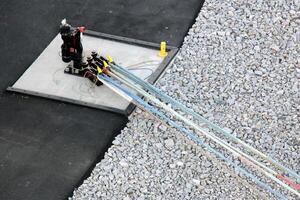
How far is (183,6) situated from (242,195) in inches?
193

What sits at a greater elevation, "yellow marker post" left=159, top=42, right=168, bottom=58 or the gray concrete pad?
"yellow marker post" left=159, top=42, right=168, bottom=58

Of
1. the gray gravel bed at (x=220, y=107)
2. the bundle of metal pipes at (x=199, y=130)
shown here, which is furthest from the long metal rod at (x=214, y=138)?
the gray gravel bed at (x=220, y=107)

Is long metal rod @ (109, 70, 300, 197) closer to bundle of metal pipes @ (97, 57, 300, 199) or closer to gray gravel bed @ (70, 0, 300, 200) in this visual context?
bundle of metal pipes @ (97, 57, 300, 199)

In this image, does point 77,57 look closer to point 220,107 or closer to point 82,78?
point 82,78

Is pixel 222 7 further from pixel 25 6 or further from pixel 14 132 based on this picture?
pixel 14 132

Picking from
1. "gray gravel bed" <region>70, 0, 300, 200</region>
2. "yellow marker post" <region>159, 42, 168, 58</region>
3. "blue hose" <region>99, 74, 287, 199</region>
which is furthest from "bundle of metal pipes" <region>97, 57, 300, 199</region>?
"yellow marker post" <region>159, 42, 168, 58</region>

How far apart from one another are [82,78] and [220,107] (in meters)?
2.53

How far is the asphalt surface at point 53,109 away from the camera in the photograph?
8562 millimetres

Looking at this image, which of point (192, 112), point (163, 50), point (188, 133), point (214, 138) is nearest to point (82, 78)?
point (163, 50)

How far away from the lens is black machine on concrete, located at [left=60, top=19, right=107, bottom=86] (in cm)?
960

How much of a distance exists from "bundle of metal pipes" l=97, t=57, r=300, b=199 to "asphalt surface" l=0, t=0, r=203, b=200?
1.82 ft

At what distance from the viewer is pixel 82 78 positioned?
10.1 meters

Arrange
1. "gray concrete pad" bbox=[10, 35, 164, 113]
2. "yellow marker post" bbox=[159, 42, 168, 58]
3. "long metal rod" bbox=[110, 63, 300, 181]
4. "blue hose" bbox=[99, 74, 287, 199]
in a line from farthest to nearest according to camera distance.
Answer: "yellow marker post" bbox=[159, 42, 168, 58]
"gray concrete pad" bbox=[10, 35, 164, 113]
"long metal rod" bbox=[110, 63, 300, 181]
"blue hose" bbox=[99, 74, 287, 199]

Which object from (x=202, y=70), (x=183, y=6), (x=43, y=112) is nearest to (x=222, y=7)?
(x=183, y=6)
